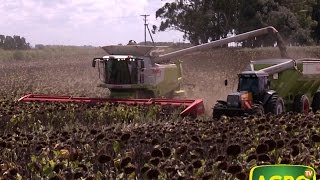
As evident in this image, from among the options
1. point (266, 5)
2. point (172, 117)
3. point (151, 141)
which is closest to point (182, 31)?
point (266, 5)

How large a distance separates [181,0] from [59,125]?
3618 centimetres

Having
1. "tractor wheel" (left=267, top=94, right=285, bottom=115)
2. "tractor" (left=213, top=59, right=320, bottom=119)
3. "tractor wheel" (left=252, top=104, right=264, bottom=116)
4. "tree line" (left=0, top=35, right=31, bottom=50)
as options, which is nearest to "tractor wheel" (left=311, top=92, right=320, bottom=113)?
"tractor" (left=213, top=59, right=320, bottom=119)

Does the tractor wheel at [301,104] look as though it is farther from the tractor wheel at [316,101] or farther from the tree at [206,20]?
the tree at [206,20]

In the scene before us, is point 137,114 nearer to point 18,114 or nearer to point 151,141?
point 18,114

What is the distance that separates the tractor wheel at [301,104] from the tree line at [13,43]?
55.5m

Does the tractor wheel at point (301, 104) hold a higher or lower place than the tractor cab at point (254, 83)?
lower

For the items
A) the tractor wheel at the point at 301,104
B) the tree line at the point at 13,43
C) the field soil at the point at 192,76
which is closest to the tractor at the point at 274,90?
the tractor wheel at the point at 301,104

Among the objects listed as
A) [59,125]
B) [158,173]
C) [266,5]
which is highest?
[266,5]

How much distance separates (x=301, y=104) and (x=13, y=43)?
6007cm

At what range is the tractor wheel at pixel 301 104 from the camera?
12.6m

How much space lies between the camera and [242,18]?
133ft

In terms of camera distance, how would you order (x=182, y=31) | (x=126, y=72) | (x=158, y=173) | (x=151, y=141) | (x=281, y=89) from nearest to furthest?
(x=158, y=173), (x=151, y=141), (x=281, y=89), (x=126, y=72), (x=182, y=31)

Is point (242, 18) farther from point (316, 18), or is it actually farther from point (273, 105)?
point (273, 105)

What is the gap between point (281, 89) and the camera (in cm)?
1281
